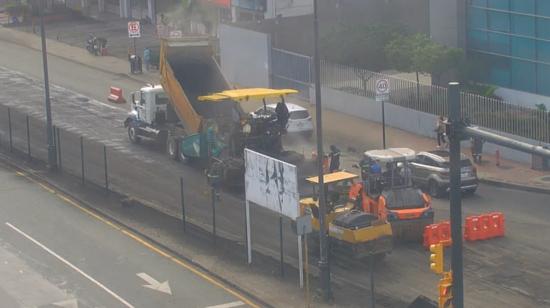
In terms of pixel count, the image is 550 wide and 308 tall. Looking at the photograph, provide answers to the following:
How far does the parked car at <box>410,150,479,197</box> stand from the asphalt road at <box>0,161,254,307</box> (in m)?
9.38

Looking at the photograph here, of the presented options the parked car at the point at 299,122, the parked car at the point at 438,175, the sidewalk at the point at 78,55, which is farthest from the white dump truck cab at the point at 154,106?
the sidewalk at the point at 78,55

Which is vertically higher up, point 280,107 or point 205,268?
point 280,107

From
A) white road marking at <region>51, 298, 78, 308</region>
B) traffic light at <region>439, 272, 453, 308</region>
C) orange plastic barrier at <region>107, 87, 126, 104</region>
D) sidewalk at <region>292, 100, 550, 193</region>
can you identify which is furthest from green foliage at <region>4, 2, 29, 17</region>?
traffic light at <region>439, 272, 453, 308</region>

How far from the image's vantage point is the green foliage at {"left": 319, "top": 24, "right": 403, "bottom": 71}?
168 ft

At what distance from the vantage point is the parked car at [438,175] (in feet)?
120

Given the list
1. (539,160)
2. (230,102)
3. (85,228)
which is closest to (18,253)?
(85,228)

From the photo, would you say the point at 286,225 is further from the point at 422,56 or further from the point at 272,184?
the point at 422,56

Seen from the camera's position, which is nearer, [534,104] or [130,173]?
[130,173]

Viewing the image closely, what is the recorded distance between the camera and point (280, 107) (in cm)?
3956

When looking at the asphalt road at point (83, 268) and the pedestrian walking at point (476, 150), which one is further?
the pedestrian walking at point (476, 150)

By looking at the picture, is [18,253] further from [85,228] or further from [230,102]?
[230,102]

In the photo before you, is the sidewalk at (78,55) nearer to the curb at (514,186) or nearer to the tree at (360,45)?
the tree at (360,45)

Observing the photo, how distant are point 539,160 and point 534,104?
719 centimetres

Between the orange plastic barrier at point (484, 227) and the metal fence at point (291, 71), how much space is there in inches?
855
